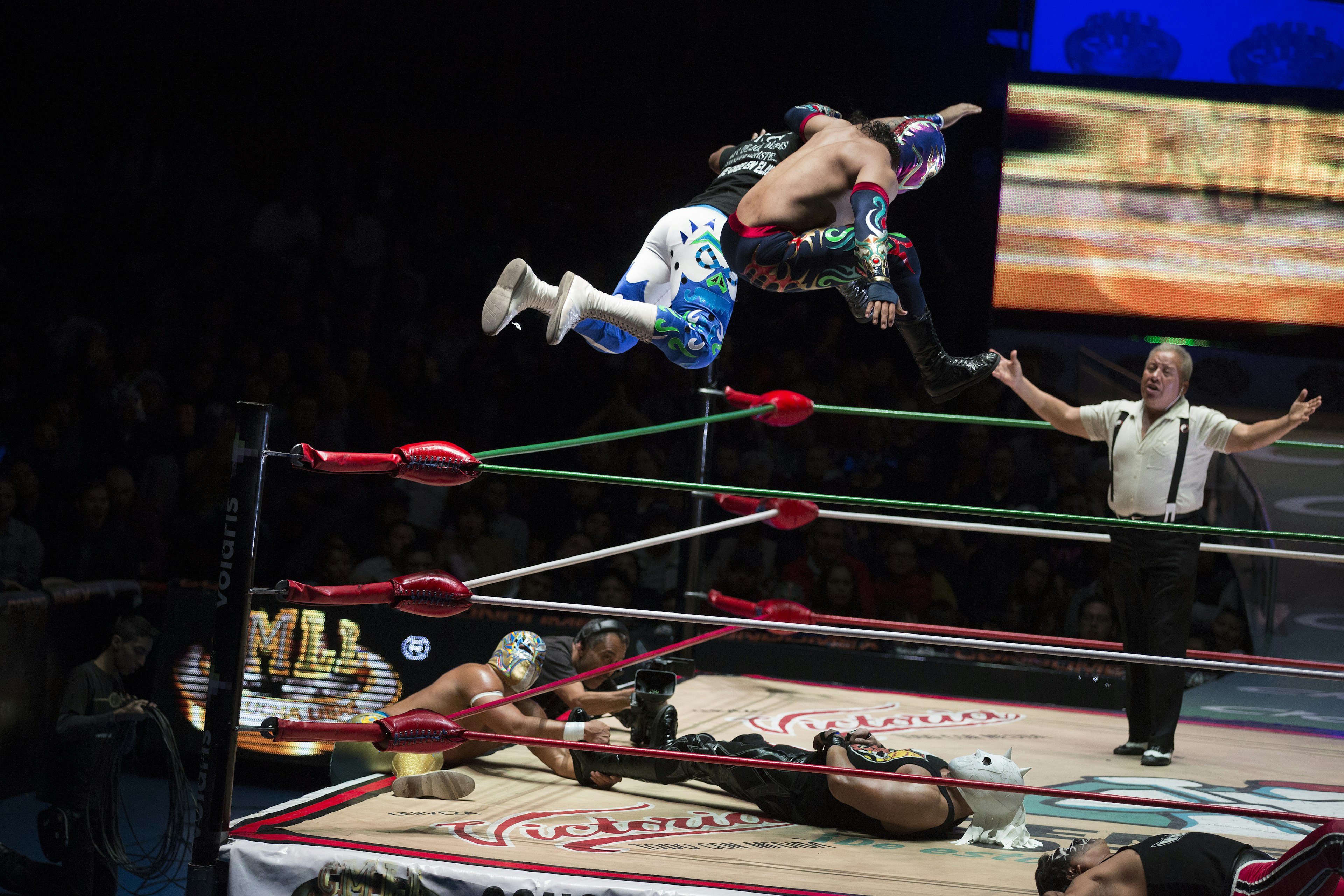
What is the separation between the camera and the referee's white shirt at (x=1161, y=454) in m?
3.16

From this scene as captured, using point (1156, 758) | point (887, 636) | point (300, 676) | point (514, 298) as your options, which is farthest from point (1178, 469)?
point (300, 676)

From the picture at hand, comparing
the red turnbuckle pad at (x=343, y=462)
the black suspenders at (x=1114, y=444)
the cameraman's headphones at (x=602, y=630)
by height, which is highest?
the black suspenders at (x=1114, y=444)

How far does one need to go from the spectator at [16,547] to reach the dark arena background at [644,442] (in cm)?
2

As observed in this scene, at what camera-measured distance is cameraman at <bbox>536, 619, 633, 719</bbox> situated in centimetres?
323

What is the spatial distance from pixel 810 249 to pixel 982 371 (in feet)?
1.32

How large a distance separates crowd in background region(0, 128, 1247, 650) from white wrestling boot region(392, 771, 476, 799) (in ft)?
7.67

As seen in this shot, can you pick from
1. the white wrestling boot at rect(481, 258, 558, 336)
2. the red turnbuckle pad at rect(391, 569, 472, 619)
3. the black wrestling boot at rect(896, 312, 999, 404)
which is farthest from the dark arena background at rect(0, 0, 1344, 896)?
the white wrestling boot at rect(481, 258, 558, 336)

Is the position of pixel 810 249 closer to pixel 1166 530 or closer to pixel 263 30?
pixel 1166 530

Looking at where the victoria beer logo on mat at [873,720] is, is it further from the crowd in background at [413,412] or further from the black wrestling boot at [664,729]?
the crowd in background at [413,412]

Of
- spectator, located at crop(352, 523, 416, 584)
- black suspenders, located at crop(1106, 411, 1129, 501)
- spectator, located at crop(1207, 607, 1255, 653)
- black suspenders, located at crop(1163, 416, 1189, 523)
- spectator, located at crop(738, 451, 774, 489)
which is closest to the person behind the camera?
black suspenders, located at crop(1163, 416, 1189, 523)

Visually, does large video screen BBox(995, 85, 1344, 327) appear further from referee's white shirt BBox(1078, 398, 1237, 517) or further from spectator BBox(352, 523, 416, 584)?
spectator BBox(352, 523, 416, 584)

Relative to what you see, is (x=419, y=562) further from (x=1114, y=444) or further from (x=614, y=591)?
(x=1114, y=444)

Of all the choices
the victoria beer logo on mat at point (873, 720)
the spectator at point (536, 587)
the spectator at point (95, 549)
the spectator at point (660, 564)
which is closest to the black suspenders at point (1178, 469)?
the victoria beer logo on mat at point (873, 720)

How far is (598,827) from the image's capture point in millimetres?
2258
